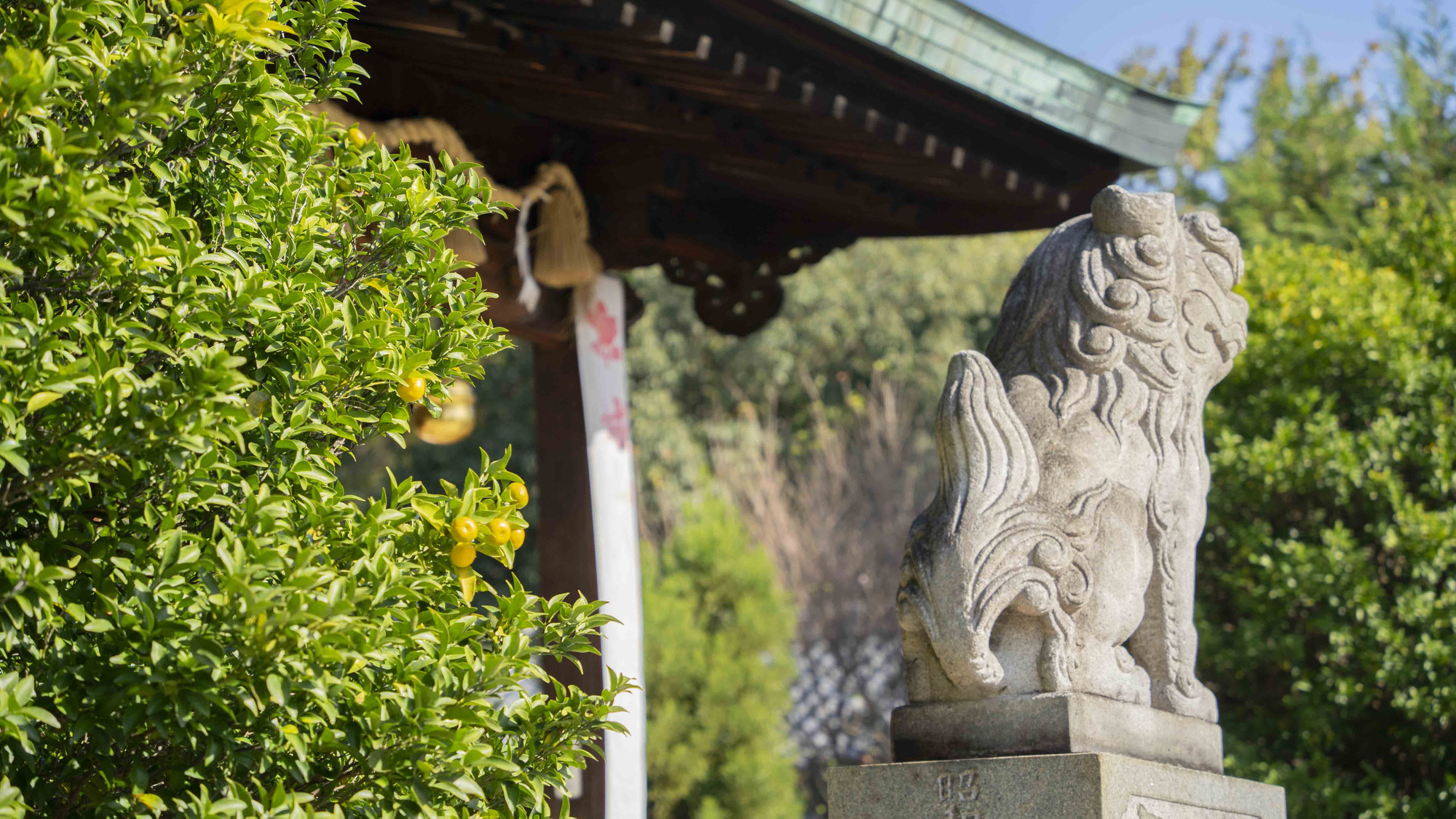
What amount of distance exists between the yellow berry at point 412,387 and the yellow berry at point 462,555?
20cm

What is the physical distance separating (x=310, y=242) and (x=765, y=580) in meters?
9.47

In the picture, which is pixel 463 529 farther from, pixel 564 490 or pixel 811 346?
pixel 811 346

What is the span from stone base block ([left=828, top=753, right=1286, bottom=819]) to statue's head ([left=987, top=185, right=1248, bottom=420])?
0.77 meters

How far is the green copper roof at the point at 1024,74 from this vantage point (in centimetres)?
329

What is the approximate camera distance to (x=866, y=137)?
12.3ft

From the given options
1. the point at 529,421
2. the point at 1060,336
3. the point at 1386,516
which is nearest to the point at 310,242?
the point at 1060,336

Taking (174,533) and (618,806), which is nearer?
(174,533)

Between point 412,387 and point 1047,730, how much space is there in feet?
4.96

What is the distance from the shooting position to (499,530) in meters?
1.71

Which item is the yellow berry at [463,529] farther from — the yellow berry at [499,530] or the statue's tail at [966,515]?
the statue's tail at [966,515]

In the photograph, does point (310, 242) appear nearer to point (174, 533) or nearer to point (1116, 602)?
point (174, 533)

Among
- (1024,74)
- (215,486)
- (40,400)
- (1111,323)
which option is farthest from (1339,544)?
(40,400)

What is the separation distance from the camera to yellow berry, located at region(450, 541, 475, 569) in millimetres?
1711

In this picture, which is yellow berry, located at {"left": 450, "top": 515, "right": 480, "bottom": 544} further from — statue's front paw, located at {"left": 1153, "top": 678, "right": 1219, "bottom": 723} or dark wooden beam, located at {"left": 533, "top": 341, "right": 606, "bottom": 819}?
dark wooden beam, located at {"left": 533, "top": 341, "right": 606, "bottom": 819}
